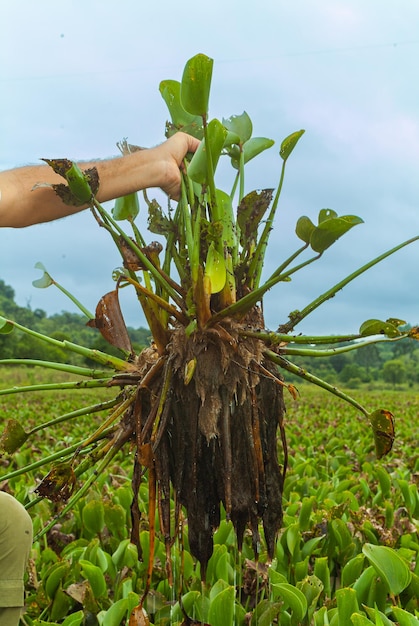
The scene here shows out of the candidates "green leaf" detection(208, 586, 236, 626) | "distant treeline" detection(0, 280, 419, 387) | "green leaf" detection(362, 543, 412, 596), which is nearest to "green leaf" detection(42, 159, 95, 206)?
"green leaf" detection(208, 586, 236, 626)

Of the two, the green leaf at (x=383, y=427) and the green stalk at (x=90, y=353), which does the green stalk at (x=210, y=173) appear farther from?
the green leaf at (x=383, y=427)

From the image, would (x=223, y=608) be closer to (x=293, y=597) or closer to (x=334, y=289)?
(x=293, y=597)

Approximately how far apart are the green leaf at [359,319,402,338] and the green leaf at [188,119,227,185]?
0.53m

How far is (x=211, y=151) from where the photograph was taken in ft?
5.08

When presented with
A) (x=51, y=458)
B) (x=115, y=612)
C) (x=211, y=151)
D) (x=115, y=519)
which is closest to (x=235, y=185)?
(x=211, y=151)

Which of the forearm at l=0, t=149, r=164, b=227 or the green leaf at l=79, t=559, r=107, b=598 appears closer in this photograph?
the forearm at l=0, t=149, r=164, b=227

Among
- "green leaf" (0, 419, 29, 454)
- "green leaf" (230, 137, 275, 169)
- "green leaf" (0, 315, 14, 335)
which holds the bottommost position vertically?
"green leaf" (0, 419, 29, 454)

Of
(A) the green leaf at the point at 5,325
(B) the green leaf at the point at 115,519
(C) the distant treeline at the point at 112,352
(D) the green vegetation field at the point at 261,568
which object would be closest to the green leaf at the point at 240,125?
(A) the green leaf at the point at 5,325

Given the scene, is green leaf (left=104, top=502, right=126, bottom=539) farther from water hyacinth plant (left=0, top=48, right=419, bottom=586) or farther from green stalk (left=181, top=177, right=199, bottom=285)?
green stalk (left=181, top=177, right=199, bottom=285)

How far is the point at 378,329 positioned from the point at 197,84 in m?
0.72

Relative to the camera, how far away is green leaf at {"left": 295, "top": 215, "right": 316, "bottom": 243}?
1562 millimetres

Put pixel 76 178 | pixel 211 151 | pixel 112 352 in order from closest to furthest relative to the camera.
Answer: pixel 76 178
pixel 211 151
pixel 112 352

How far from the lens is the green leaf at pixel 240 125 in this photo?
1.89 m

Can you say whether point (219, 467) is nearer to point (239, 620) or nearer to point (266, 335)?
point (266, 335)
